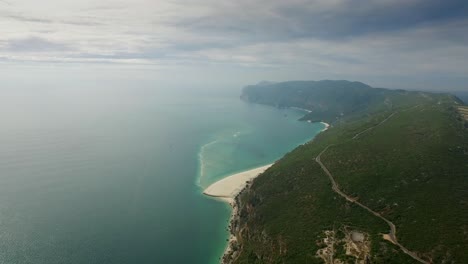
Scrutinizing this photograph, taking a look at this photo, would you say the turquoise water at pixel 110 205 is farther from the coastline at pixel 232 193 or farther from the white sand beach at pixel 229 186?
the white sand beach at pixel 229 186

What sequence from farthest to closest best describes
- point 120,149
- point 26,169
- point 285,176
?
point 120,149, point 26,169, point 285,176

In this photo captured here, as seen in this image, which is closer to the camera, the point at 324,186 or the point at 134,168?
the point at 324,186

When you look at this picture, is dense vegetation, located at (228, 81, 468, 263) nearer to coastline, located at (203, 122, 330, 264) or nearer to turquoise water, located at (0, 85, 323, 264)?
coastline, located at (203, 122, 330, 264)

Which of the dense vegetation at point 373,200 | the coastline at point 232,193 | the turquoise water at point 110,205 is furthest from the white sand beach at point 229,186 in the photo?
the dense vegetation at point 373,200

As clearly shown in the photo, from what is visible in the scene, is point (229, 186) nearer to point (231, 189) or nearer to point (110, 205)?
point (231, 189)

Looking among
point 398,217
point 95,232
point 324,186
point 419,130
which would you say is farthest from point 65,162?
point 419,130

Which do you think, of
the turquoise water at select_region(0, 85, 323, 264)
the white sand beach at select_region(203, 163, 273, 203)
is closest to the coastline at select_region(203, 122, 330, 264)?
the white sand beach at select_region(203, 163, 273, 203)

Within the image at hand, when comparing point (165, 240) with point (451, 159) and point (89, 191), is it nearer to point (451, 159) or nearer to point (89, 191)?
point (89, 191)
